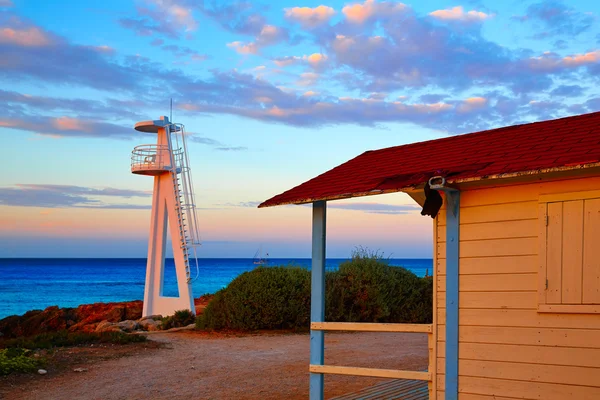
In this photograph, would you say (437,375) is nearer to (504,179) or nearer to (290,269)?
(504,179)

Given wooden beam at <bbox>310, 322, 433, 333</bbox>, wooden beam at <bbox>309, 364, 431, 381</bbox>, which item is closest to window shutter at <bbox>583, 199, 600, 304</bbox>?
wooden beam at <bbox>310, 322, 433, 333</bbox>

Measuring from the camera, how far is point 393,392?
29.7ft

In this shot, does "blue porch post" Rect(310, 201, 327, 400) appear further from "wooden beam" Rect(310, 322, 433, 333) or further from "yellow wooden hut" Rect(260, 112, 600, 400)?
"yellow wooden hut" Rect(260, 112, 600, 400)

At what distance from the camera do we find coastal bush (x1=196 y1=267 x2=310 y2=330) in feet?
52.2

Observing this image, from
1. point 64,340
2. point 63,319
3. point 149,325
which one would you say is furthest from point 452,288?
point 63,319

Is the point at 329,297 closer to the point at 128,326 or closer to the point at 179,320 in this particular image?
the point at 179,320

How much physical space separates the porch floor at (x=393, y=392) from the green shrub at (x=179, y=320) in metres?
10.2

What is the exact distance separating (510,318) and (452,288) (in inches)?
25.8

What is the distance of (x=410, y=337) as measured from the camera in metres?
16.0

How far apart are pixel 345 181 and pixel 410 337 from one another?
29.4 feet

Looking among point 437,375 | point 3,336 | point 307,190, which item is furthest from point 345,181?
point 3,336

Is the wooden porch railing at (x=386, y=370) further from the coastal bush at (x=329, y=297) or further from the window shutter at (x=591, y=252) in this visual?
the coastal bush at (x=329, y=297)

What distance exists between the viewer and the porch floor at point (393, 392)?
859cm

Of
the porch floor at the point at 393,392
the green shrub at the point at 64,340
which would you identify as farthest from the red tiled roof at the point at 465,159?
the green shrub at the point at 64,340
